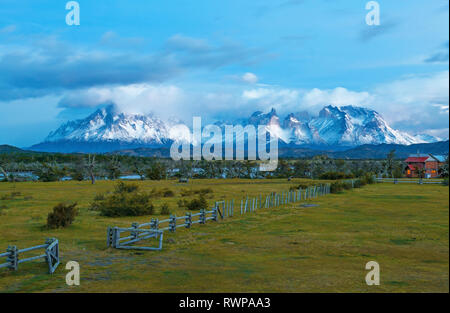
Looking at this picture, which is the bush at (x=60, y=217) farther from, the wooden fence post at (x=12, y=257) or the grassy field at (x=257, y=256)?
the wooden fence post at (x=12, y=257)

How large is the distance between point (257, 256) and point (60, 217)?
48.5ft

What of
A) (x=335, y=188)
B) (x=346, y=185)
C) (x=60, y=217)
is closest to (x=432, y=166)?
(x=346, y=185)

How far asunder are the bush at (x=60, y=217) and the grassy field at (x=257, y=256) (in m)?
0.60

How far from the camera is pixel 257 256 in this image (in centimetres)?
1794

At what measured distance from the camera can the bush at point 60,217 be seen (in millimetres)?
26212

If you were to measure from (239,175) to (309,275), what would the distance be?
105 m

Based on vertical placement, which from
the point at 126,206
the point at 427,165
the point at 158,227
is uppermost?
the point at 427,165

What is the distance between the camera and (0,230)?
25.6m

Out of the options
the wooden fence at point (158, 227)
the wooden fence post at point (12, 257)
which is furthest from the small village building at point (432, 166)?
the wooden fence post at point (12, 257)

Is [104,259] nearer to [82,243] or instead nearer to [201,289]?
[82,243]

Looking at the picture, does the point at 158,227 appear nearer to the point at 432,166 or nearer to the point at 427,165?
the point at 427,165

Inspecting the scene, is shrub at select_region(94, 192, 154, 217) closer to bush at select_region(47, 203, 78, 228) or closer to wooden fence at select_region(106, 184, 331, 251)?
wooden fence at select_region(106, 184, 331, 251)

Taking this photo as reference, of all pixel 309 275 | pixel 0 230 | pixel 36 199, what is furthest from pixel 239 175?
pixel 309 275

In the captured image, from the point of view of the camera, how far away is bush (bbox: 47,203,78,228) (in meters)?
26.2
